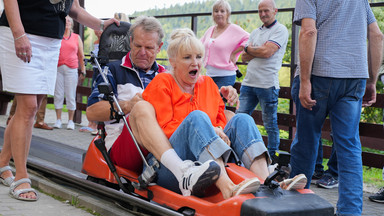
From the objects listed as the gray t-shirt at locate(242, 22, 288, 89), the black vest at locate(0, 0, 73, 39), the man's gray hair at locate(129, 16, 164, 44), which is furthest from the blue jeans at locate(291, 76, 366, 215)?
the gray t-shirt at locate(242, 22, 288, 89)

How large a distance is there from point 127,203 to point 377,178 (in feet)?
13.2

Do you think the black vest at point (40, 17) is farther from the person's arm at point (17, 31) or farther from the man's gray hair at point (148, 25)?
the man's gray hair at point (148, 25)

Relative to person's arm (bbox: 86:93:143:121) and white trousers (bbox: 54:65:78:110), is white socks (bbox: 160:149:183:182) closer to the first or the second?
person's arm (bbox: 86:93:143:121)

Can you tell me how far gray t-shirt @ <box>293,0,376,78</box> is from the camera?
13.5 ft

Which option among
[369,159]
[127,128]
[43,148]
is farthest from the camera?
[43,148]

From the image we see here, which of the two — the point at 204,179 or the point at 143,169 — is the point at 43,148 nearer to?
the point at 143,169

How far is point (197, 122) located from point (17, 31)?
1.60 meters

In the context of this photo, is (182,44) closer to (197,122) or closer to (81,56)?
(197,122)

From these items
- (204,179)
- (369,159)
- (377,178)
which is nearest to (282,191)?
(204,179)

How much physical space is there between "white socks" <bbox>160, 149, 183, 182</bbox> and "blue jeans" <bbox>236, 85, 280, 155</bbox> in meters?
3.24

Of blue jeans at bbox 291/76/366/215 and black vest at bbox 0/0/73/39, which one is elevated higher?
black vest at bbox 0/0/73/39

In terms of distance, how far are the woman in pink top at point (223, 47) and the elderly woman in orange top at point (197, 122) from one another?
3.05m

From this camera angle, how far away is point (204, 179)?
3.33m

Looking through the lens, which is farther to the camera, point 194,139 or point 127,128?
point 127,128
